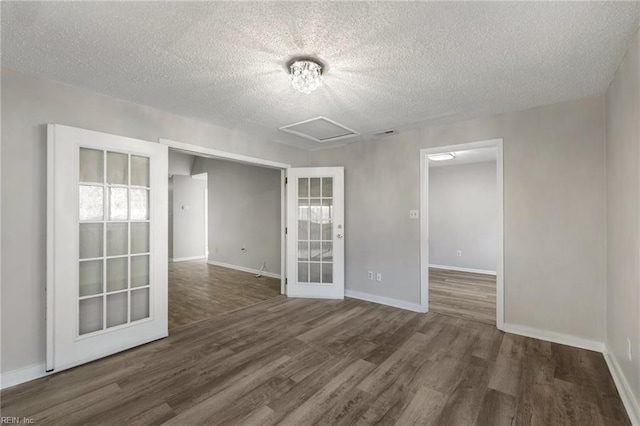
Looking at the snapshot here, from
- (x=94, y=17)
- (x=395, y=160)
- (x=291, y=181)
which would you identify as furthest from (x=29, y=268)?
(x=395, y=160)

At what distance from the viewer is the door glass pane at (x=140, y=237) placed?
8.99 feet

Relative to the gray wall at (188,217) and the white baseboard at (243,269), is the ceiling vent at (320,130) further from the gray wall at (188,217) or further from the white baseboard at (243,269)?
the gray wall at (188,217)

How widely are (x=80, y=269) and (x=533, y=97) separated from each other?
4.51m

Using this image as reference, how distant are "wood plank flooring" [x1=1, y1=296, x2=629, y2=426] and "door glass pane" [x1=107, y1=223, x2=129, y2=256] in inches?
37.5

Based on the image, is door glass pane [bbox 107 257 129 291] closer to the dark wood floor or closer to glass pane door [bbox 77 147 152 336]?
glass pane door [bbox 77 147 152 336]

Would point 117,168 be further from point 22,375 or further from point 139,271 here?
point 22,375

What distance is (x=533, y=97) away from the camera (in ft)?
8.88

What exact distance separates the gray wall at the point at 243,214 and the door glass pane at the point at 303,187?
1.50 meters

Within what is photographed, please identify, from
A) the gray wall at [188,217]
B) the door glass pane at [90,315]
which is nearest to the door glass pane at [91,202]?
the door glass pane at [90,315]

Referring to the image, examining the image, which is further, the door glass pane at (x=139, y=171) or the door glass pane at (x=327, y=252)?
the door glass pane at (x=327, y=252)

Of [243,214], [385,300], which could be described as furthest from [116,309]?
[243,214]

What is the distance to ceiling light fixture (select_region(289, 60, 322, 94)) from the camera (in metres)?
2.03

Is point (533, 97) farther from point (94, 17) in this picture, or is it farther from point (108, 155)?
point (108, 155)

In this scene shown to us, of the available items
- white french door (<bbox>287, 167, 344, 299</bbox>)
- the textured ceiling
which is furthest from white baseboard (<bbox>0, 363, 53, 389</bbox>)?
white french door (<bbox>287, 167, 344, 299</bbox>)
